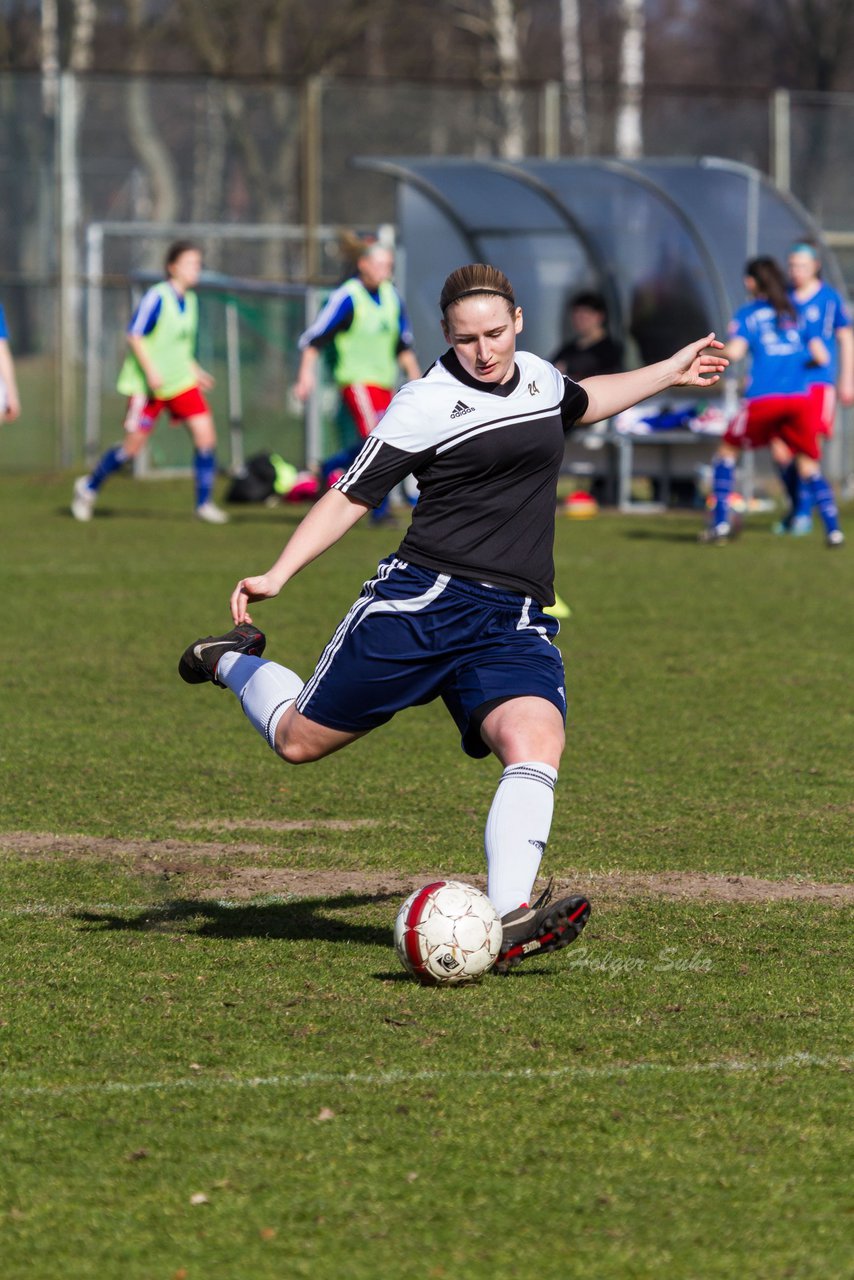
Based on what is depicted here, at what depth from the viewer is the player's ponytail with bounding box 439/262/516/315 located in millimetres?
4793

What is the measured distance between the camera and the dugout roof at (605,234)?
1911 centimetres

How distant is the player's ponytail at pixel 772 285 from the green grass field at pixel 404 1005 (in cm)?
546

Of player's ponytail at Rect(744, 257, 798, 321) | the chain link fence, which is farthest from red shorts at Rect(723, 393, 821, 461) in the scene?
the chain link fence

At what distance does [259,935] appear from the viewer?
5199mm

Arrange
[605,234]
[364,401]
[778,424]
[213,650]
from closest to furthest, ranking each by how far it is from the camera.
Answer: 1. [213,650]
2. [778,424]
3. [364,401]
4. [605,234]

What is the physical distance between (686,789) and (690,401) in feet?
40.0

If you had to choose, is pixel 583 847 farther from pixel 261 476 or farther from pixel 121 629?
pixel 261 476

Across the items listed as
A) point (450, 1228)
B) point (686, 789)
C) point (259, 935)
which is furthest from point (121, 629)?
point (450, 1228)

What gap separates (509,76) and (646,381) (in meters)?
37.0

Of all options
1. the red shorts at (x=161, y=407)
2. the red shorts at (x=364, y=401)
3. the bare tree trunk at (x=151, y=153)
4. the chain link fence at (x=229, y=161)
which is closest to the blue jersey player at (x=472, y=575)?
the red shorts at (x=364, y=401)

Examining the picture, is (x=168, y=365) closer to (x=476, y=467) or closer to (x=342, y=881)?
(x=342, y=881)

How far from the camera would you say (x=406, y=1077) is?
4047mm

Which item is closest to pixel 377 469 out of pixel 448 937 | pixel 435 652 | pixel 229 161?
pixel 435 652

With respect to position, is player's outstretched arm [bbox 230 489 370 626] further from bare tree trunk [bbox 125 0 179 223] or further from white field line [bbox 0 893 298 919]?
bare tree trunk [bbox 125 0 179 223]
